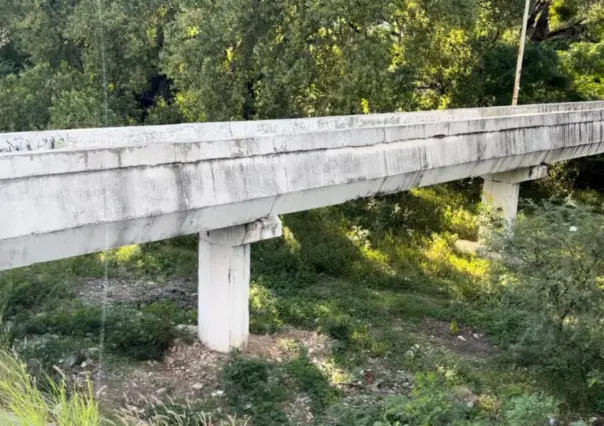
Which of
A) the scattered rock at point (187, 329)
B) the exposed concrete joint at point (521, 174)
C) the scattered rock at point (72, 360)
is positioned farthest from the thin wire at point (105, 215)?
the exposed concrete joint at point (521, 174)

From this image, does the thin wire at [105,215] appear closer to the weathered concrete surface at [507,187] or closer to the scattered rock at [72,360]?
the scattered rock at [72,360]

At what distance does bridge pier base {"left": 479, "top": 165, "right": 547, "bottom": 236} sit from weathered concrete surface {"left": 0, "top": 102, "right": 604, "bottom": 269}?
4.56 ft

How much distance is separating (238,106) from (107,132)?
20.4 feet

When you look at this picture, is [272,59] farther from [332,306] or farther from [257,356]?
[257,356]

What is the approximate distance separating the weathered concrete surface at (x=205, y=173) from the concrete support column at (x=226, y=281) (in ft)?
1.15

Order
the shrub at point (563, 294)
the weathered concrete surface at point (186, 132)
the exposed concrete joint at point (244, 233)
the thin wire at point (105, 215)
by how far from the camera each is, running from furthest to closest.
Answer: the exposed concrete joint at point (244, 233), the thin wire at point (105, 215), the shrub at point (563, 294), the weathered concrete surface at point (186, 132)

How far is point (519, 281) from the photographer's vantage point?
26.4ft

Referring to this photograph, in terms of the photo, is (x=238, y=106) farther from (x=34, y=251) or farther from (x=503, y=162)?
(x=34, y=251)

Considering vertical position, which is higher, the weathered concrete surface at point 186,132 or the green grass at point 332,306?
the weathered concrete surface at point 186,132

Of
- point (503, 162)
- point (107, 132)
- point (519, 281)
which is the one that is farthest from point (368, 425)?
point (503, 162)

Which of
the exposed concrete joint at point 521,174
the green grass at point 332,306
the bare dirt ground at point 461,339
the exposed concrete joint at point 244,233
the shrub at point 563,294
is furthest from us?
the exposed concrete joint at point 521,174

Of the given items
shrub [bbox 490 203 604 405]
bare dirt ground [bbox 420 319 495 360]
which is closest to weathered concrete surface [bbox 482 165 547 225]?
bare dirt ground [bbox 420 319 495 360]

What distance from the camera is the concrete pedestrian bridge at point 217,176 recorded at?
236 inches

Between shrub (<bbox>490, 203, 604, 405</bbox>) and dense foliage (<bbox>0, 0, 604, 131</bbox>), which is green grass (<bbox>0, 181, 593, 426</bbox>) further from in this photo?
dense foliage (<bbox>0, 0, 604, 131</bbox>)
